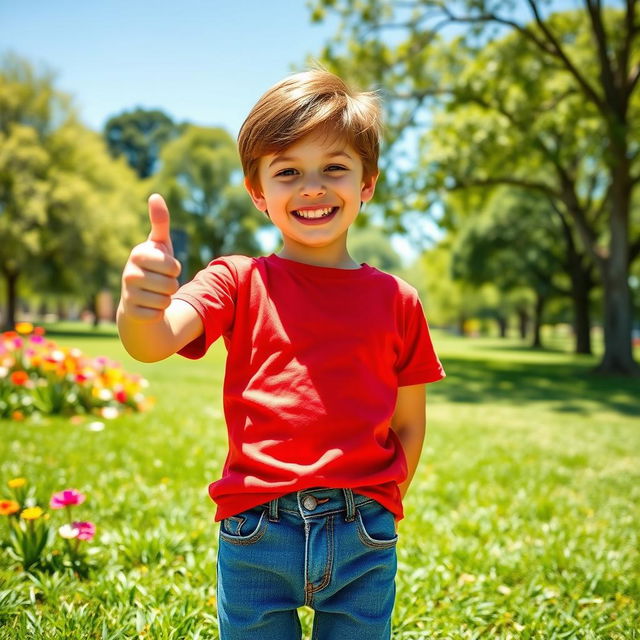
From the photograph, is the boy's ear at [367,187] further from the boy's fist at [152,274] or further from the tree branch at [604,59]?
the tree branch at [604,59]

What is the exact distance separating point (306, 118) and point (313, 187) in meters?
0.18

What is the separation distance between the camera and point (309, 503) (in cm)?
143

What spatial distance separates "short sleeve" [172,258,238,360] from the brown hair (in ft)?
1.06

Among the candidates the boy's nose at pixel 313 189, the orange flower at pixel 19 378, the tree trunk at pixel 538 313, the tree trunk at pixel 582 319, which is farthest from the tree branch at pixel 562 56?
the tree trunk at pixel 538 313

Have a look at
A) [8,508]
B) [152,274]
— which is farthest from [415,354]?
[8,508]

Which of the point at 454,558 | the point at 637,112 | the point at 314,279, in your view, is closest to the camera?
the point at 314,279

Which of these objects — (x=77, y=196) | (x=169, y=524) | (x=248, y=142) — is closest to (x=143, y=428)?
(x=169, y=524)

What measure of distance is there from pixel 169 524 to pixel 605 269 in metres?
13.8

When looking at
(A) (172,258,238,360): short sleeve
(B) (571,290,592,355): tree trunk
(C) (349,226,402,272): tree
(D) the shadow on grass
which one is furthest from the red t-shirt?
(C) (349,226,402,272): tree

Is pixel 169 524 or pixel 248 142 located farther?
pixel 169 524

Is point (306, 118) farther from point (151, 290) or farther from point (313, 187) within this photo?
point (151, 290)

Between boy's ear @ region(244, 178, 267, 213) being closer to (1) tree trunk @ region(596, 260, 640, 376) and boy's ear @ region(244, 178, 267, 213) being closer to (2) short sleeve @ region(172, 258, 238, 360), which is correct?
(2) short sleeve @ region(172, 258, 238, 360)

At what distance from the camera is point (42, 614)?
2.27 m

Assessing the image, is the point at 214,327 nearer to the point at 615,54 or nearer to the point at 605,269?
the point at 605,269
